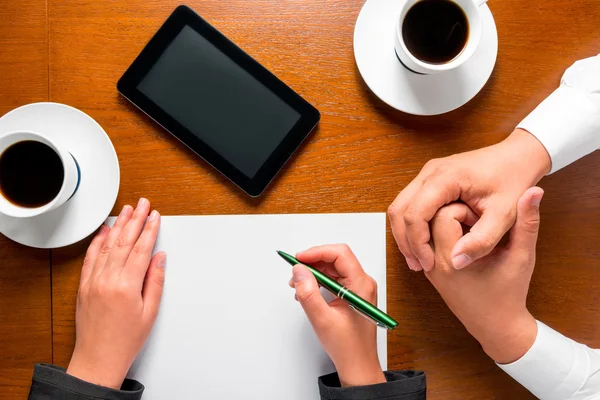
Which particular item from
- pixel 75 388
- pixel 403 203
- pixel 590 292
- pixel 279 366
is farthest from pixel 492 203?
pixel 75 388

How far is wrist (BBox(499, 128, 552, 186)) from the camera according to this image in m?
0.65

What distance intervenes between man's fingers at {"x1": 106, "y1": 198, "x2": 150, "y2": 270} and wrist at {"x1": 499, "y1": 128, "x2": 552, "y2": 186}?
48cm

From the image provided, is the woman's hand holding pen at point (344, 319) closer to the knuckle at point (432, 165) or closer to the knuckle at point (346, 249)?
the knuckle at point (346, 249)

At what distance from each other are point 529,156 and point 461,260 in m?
0.18

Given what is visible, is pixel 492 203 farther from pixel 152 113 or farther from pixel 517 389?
pixel 152 113

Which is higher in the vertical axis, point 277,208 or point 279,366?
point 277,208

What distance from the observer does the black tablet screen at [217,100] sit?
69 centimetres

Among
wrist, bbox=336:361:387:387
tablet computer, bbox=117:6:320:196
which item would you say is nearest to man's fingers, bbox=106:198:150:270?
tablet computer, bbox=117:6:320:196

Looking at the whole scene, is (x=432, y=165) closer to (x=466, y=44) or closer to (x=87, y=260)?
(x=466, y=44)

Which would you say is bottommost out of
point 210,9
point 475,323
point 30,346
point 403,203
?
point 30,346

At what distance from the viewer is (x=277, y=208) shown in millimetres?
717

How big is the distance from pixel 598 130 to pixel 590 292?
22 cm

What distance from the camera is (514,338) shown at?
0.66m

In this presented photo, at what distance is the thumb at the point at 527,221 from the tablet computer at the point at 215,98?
0.94 ft
